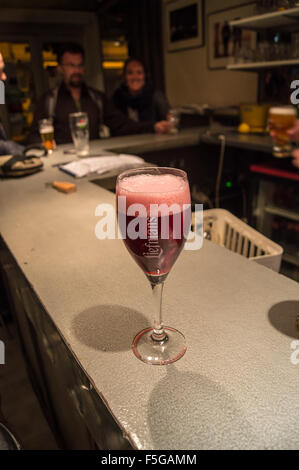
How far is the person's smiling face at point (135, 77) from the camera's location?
372 cm

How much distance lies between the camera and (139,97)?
3.83 meters

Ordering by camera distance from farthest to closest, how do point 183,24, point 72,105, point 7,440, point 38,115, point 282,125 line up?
point 183,24, point 72,105, point 38,115, point 282,125, point 7,440

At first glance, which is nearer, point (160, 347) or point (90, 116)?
point (160, 347)

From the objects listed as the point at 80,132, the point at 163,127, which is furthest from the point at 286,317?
the point at 163,127

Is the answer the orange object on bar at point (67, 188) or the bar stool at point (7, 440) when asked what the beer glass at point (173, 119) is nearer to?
the orange object on bar at point (67, 188)

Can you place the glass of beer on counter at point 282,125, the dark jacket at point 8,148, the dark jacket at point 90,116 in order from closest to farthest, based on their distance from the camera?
the glass of beer on counter at point 282,125 → the dark jacket at point 8,148 → the dark jacket at point 90,116

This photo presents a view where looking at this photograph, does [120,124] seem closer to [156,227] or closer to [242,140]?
[242,140]

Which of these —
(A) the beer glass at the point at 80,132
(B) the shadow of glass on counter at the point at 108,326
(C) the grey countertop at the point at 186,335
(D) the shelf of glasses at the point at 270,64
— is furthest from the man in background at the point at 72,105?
(B) the shadow of glass on counter at the point at 108,326

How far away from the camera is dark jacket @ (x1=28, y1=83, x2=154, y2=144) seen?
3055 millimetres

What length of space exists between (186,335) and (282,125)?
1673 millimetres

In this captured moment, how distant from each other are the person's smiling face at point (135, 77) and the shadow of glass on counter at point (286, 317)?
3.63 meters

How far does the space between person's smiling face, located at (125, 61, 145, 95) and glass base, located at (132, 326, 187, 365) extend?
12.1 feet
